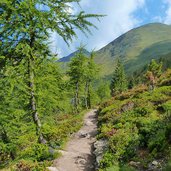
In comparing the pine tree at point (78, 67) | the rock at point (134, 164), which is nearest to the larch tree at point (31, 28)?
the rock at point (134, 164)

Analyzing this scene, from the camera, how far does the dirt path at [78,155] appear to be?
1580 centimetres

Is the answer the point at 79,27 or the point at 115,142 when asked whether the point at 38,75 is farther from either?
the point at 115,142

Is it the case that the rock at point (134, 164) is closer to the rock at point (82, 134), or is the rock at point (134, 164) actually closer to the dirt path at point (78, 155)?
the dirt path at point (78, 155)

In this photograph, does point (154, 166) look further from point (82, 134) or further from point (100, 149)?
point (82, 134)

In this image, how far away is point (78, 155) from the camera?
17953mm

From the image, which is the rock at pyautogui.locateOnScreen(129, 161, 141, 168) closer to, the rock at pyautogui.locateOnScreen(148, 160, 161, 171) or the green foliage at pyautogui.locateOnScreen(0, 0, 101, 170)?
the rock at pyautogui.locateOnScreen(148, 160, 161, 171)

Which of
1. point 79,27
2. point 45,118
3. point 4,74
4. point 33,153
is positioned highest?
point 79,27

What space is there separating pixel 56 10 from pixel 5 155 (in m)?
16.6

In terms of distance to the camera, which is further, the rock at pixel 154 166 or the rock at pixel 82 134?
the rock at pixel 82 134

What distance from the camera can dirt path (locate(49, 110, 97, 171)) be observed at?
15.8 metres

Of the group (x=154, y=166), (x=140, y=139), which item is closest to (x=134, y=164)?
(x=154, y=166)

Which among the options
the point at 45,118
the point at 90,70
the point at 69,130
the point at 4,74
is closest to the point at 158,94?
the point at 69,130

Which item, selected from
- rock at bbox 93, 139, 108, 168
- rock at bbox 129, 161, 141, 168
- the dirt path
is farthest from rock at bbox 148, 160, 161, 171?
the dirt path

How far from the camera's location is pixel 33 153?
55.5 feet
